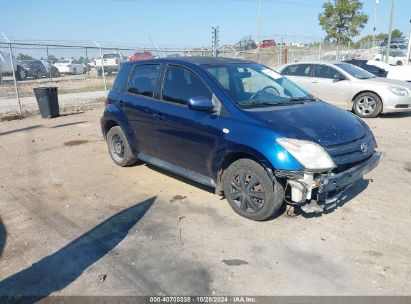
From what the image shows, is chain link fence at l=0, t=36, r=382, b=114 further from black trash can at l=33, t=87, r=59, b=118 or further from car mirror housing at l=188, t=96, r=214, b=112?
car mirror housing at l=188, t=96, r=214, b=112

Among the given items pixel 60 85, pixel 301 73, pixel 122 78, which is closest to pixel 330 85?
pixel 301 73

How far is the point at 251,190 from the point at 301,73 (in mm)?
7980

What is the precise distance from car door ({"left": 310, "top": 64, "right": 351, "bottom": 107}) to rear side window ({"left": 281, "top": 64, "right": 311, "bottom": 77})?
0.21m

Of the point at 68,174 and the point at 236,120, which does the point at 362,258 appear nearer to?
the point at 236,120

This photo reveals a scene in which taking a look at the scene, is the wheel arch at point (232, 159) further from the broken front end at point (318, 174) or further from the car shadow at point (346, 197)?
the car shadow at point (346, 197)

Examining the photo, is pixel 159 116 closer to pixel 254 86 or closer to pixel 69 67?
pixel 254 86

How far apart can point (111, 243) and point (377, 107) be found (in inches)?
335

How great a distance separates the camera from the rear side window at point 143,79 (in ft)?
17.2

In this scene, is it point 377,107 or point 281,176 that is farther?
point 377,107

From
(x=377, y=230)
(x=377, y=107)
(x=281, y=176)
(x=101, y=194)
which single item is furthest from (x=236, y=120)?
(x=377, y=107)

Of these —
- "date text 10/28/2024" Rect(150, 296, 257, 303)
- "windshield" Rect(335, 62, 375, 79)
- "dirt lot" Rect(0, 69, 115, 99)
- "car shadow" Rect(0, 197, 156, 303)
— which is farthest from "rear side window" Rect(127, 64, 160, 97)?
"dirt lot" Rect(0, 69, 115, 99)

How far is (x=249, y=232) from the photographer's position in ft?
13.0

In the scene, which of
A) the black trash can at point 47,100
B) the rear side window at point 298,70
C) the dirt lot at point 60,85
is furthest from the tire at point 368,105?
the dirt lot at point 60,85

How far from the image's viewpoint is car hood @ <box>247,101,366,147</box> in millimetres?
3822
